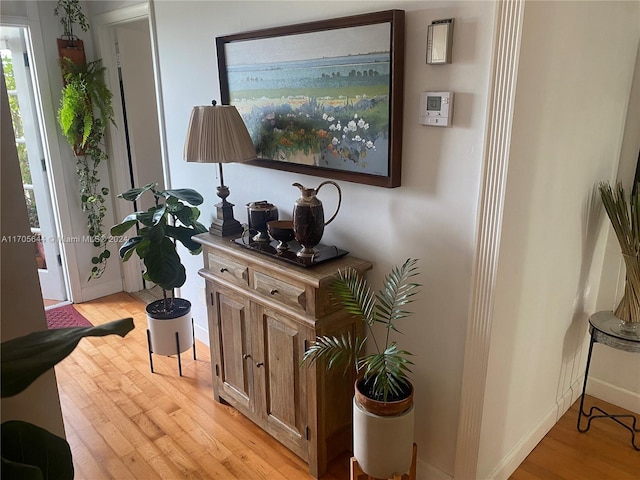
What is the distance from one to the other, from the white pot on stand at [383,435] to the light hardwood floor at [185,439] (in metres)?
0.46

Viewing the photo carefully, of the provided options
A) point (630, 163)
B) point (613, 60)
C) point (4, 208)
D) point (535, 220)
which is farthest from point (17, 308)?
point (630, 163)

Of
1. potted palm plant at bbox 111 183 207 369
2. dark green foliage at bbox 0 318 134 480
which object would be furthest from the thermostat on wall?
potted palm plant at bbox 111 183 207 369

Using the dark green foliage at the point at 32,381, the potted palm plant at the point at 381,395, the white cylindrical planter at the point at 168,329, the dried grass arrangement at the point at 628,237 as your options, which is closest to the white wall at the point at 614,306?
the dried grass arrangement at the point at 628,237

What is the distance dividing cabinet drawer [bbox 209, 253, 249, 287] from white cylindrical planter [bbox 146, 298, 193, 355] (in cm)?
62

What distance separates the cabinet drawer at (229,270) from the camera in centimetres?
227

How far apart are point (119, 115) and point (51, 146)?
54cm

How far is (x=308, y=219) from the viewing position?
6.58 ft

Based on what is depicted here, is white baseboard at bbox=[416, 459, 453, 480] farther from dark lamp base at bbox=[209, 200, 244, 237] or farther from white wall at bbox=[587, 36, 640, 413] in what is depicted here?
dark lamp base at bbox=[209, 200, 244, 237]

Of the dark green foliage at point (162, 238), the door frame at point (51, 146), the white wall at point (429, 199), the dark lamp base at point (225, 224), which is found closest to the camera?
the white wall at point (429, 199)

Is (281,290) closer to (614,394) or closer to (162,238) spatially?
(162,238)

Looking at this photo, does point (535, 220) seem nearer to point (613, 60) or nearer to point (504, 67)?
point (504, 67)

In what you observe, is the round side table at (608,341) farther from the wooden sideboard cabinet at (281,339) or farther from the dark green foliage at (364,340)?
the wooden sideboard cabinet at (281,339)

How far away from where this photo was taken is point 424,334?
198 cm

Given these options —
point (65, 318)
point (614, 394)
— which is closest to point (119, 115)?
point (65, 318)
